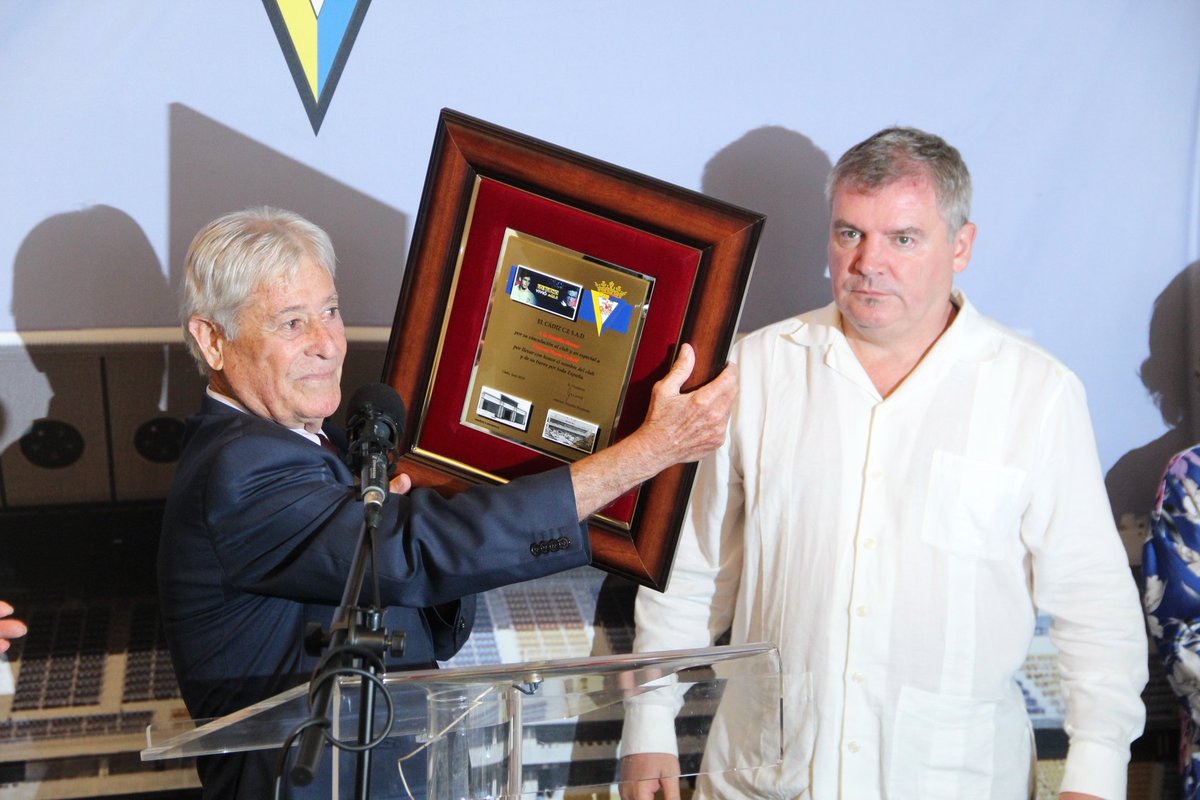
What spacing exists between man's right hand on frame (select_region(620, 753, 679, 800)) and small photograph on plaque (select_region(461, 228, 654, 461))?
2.33ft

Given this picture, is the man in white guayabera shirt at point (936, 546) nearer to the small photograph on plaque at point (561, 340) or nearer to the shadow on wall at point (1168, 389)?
the small photograph on plaque at point (561, 340)

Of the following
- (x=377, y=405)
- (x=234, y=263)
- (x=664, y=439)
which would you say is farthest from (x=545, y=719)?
(x=234, y=263)

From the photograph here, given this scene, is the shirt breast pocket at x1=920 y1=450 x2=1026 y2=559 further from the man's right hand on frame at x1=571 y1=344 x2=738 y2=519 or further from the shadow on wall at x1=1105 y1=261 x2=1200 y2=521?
the shadow on wall at x1=1105 y1=261 x2=1200 y2=521

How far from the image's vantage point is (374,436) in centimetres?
158

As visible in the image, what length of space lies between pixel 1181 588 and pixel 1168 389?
745 millimetres

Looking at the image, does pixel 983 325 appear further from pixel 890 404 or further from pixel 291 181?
pixel 291 181

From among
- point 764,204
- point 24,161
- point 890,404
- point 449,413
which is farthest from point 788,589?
point 24,161

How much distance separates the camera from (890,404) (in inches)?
92.1

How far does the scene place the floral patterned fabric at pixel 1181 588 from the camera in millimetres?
2686

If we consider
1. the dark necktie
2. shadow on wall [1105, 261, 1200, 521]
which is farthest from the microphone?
shadow on wall [1105, 261, 1200, 521]

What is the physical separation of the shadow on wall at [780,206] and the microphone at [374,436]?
4.78 feet

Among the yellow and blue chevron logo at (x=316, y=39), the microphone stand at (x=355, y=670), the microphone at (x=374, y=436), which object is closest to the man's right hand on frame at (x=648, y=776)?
the microphone stand at (x=355, y=670)

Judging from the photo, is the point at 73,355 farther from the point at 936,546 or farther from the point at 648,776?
the point at 936,546

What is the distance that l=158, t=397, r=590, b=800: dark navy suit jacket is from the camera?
1791 mm
